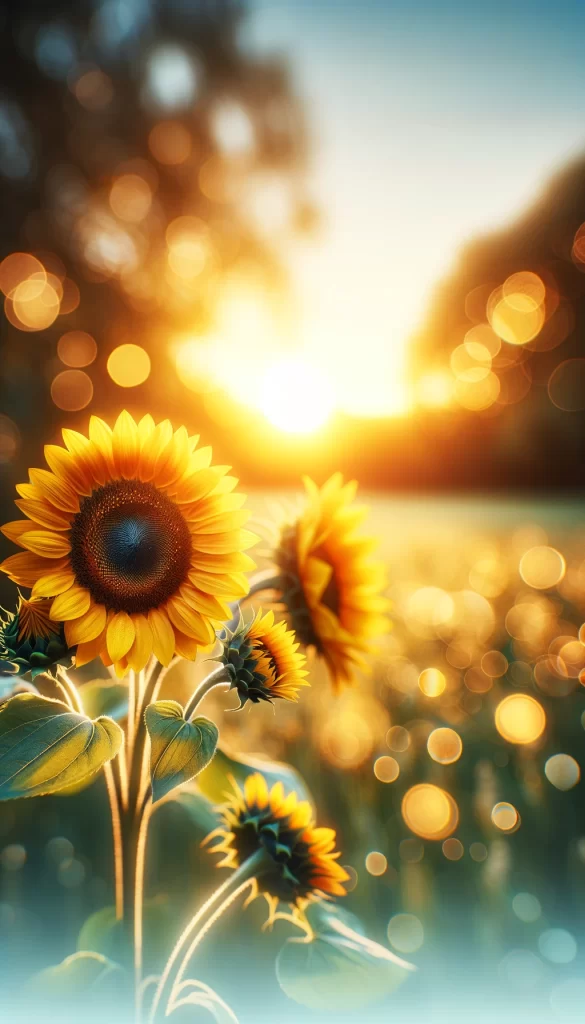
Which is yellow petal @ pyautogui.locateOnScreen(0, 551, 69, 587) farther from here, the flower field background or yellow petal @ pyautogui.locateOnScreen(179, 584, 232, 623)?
the flower field background

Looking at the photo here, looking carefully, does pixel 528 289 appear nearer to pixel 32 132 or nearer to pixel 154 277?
pixel 154 277

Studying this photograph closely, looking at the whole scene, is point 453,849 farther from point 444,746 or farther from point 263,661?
point 263,661

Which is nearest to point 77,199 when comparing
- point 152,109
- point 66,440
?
point 152,109

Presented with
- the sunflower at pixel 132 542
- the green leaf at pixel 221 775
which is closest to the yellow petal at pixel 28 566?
the sunflower at pixel 132 542

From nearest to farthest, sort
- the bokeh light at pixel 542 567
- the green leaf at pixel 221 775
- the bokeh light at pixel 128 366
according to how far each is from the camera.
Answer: the green leaf at pixel 221 775 → the bokeh light at pixel 542 567 → the bokeh light at pixel 128 366

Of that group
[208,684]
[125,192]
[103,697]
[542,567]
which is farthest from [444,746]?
[125,192]

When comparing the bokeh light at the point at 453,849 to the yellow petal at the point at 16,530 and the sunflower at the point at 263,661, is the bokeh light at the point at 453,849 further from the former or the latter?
the yellow petal at the point at 16,530
